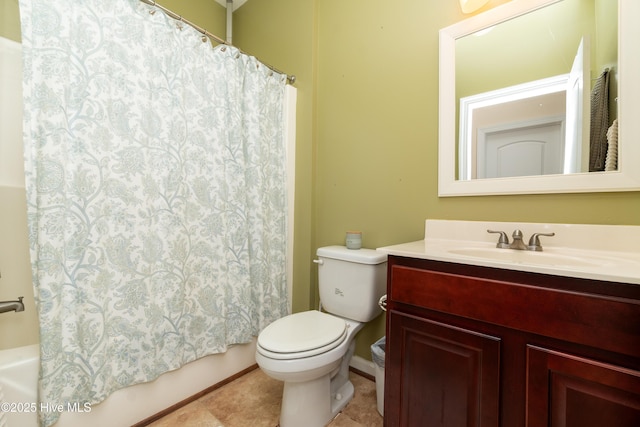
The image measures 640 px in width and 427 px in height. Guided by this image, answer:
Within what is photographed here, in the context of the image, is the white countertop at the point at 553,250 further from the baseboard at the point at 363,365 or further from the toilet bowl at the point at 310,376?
the baseboard at the point at 363,365

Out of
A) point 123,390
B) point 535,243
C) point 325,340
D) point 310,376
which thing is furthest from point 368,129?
point 123,390

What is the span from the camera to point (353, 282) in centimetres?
136

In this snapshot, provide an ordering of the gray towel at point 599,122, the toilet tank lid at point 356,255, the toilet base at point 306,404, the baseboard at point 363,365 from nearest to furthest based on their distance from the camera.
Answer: the gray towel at point 599,122, the toilet base at point 306,404, the toilet tank lid at point 356,255, the baseboard at point 363,365

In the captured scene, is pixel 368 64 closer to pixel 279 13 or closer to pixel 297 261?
pixel 279 13

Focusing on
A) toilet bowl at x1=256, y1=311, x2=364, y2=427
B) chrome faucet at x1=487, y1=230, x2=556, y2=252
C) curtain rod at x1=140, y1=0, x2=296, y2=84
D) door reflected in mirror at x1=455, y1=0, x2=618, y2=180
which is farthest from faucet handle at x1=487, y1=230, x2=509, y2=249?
curtain rod at x1=140, y1=0, x2=296, y2=84

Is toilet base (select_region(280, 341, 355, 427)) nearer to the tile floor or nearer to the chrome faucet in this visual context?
the tile floor

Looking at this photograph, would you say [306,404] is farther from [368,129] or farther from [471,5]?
[471,5]

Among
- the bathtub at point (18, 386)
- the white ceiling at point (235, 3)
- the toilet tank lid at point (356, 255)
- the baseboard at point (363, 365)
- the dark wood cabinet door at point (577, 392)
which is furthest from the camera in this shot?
the white ceiling at point (235, 3)

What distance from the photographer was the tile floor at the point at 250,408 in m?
1.22

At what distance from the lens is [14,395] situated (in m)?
0.90

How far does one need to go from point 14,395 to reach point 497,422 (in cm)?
157

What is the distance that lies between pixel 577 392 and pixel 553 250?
0.55 meters

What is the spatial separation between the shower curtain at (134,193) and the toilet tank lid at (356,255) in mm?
452

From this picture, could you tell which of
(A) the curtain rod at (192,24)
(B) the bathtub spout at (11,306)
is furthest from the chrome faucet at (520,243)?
(B) the bathtub spout at (11,306)
